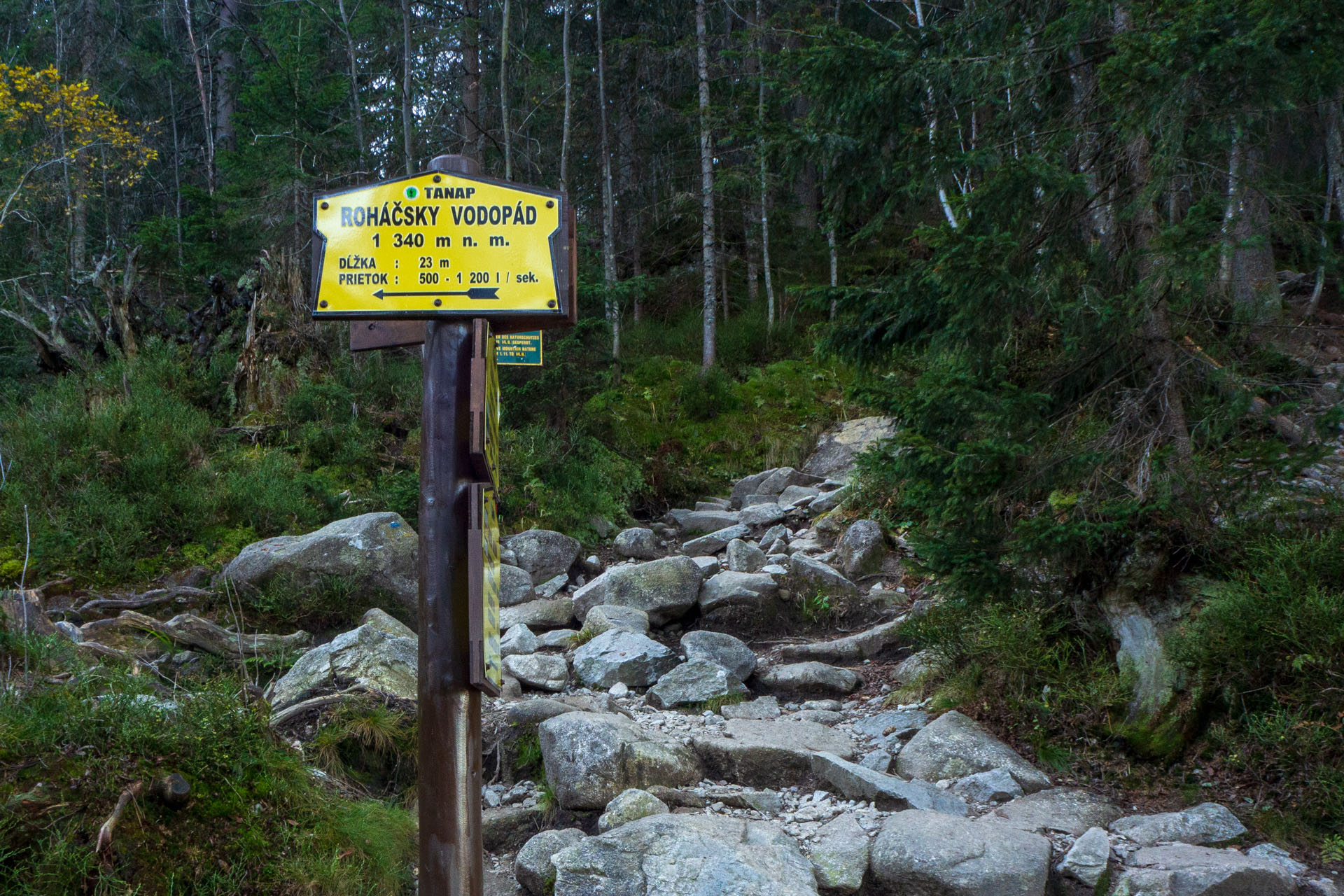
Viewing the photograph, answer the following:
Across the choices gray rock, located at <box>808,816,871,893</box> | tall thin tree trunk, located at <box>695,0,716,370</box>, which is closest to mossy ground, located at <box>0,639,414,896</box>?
gray rock, located at <box>808,816,871,893</box>

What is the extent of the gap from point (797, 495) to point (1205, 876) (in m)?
8.46

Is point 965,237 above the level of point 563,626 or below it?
above

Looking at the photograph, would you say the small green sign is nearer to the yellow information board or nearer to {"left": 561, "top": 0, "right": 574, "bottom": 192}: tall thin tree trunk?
{"left": 561, "top": 0, "right": 574, "bottom": 192}: tall thin tree trunk

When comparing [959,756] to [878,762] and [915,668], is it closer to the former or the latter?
[878,762]

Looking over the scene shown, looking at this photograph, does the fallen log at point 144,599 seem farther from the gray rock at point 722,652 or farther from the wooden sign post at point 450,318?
the wooden sign post at point 450,318

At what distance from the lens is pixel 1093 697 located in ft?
16.5

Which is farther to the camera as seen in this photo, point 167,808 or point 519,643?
point 519,643

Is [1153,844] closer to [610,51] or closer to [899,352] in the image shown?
[899,352]

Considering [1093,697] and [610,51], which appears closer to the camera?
[1093,697]

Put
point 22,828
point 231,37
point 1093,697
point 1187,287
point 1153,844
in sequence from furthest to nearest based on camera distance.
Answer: point 231,37
point 1093,697
point 1187,287
point 1153,844
point 22,828

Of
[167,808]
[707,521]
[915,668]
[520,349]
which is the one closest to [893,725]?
[915,668]

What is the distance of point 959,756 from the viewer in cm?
496

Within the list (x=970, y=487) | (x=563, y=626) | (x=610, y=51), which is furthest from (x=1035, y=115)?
(x=610, y=51)

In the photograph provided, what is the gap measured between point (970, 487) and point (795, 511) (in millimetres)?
5950
